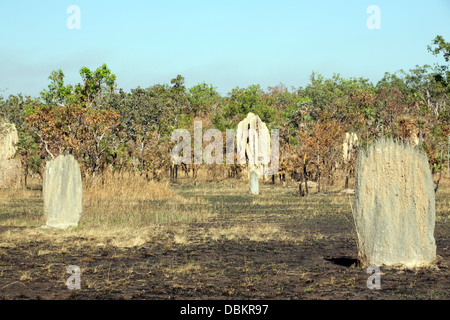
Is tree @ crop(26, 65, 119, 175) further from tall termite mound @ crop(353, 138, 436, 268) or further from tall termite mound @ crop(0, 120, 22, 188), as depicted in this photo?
tall termite mound @ crop(353, 138, 436, 268)

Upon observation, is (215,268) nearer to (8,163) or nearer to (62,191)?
(62,191)

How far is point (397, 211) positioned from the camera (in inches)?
462

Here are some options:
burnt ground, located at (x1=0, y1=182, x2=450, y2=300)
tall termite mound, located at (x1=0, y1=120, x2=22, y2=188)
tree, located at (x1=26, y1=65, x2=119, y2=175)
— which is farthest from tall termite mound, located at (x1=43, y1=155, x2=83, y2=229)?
tall termite mound, located at (x1=0, y1=120, x2=22, y2=188)

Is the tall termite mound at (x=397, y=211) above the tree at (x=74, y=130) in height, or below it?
below

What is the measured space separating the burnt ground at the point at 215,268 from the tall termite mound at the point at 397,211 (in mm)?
314

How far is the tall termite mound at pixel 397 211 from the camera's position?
461 inches

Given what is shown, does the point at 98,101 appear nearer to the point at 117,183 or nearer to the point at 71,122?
the point at 71,122

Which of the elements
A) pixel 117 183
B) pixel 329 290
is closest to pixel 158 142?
pixel 117 183

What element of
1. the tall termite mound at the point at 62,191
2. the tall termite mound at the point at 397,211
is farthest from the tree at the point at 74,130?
the tall termite mound at the point at 397,211

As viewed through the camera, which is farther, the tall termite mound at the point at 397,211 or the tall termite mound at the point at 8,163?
the tall termite mound at the point at 8,163

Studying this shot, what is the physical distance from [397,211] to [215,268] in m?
3.41

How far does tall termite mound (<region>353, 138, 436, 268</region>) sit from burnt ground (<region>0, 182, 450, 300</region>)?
314 millimetres

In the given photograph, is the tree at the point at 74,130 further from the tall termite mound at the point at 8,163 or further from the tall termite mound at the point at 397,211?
the tall termite mound at the point at 397,211

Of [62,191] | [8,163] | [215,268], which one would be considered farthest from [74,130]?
[215,268]
